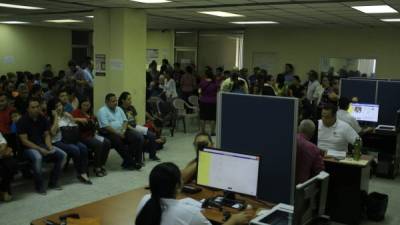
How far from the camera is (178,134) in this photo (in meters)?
9.56

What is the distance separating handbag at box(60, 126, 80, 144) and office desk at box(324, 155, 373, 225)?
10.9ft

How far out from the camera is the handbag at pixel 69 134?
5848mm

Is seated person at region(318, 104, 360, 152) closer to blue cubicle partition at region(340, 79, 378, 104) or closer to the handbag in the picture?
blue cubicle partition at region(340, 79, 378, 104)

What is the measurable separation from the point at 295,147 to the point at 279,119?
250mm

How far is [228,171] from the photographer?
332 centimetres

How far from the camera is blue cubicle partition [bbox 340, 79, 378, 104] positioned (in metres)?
7.34

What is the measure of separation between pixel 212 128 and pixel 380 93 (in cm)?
Result: 359

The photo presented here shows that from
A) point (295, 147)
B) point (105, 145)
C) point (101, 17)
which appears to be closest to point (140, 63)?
point (101, 17)

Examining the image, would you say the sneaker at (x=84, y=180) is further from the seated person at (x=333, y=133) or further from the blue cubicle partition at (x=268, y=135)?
the seated person at (x=333, y=133)

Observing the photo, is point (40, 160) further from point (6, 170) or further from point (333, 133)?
point (333, 133)

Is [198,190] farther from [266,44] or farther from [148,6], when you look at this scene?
[266,44]

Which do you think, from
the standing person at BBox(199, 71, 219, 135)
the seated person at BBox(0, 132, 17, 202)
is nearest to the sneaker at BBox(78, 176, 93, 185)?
the seated person at BBox(0, 132, 17, 202)

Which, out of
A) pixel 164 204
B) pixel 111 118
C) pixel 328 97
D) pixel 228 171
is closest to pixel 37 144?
pixel 111 118

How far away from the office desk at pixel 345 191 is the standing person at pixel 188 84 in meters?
6.71
